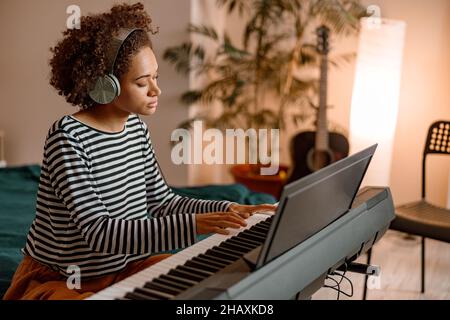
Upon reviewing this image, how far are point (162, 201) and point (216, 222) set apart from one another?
0.36 metres

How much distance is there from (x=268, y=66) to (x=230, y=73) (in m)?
0.22

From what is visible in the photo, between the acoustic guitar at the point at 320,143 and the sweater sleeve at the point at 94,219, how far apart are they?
6.76 ft

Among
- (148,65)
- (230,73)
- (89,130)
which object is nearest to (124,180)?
(89,130)

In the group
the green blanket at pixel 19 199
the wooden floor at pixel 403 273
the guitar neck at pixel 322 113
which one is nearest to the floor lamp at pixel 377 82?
the guitar neck at pixel 322 113

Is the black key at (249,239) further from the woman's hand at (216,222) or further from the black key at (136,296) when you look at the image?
the black key at (136,296)

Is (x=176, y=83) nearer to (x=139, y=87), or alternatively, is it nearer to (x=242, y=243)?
Answer: (x=139, y=87)

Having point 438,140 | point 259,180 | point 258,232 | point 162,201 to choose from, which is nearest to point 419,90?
point 438,140

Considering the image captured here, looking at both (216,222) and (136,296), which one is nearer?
(136,296)

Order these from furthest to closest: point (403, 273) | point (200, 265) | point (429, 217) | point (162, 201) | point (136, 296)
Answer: point (403, 273), point (429, 217), point (162, 201), point (200, 265), point (136, 296)

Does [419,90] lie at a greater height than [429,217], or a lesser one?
greater

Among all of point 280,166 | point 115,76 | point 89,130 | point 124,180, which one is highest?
point 115,76

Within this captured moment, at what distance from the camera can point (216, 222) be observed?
1302mm

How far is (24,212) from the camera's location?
243cm

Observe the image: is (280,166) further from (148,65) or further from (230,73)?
(148,65)
